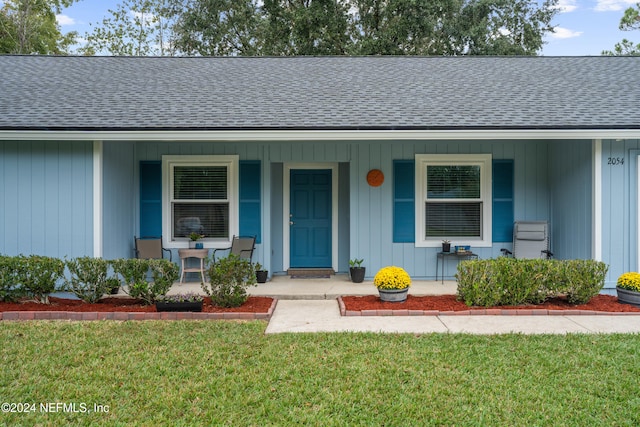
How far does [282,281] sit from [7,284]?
3.74 metres

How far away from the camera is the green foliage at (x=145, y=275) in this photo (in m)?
5.68

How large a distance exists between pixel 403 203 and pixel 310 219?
5.72 ft

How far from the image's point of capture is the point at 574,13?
62.2ft

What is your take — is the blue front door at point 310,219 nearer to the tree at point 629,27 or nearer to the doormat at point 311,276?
the doormat at point 311,276

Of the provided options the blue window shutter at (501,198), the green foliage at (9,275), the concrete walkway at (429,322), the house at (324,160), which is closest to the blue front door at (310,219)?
the house at (324,160)

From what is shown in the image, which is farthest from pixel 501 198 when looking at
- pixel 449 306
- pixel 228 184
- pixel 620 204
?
pixel 228 184

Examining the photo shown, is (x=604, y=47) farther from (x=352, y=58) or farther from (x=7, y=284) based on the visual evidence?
(x=7, y=284)

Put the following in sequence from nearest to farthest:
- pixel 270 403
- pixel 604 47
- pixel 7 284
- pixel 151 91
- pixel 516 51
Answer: pixel 270 403 < pixel 7 284 < pixel 151 91 < pixel 516 51 < pixel 604 47

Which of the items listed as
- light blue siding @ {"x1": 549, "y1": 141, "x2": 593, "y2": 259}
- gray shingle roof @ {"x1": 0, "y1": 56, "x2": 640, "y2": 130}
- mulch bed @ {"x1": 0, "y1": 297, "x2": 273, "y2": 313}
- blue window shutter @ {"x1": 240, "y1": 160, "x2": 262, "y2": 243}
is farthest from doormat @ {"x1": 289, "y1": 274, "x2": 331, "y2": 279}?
light blue siding @ {"x1": 549, "y1": 141, "x2": 593, "y2": 259}

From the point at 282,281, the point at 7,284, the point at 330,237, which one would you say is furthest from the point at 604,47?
the point at 7,284

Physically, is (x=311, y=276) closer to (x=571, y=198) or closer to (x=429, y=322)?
(x=429, y=322)

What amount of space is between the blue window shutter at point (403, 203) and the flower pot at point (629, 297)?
117 inches

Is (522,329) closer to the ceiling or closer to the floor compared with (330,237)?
closer to the floor

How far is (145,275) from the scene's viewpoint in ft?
19.1
